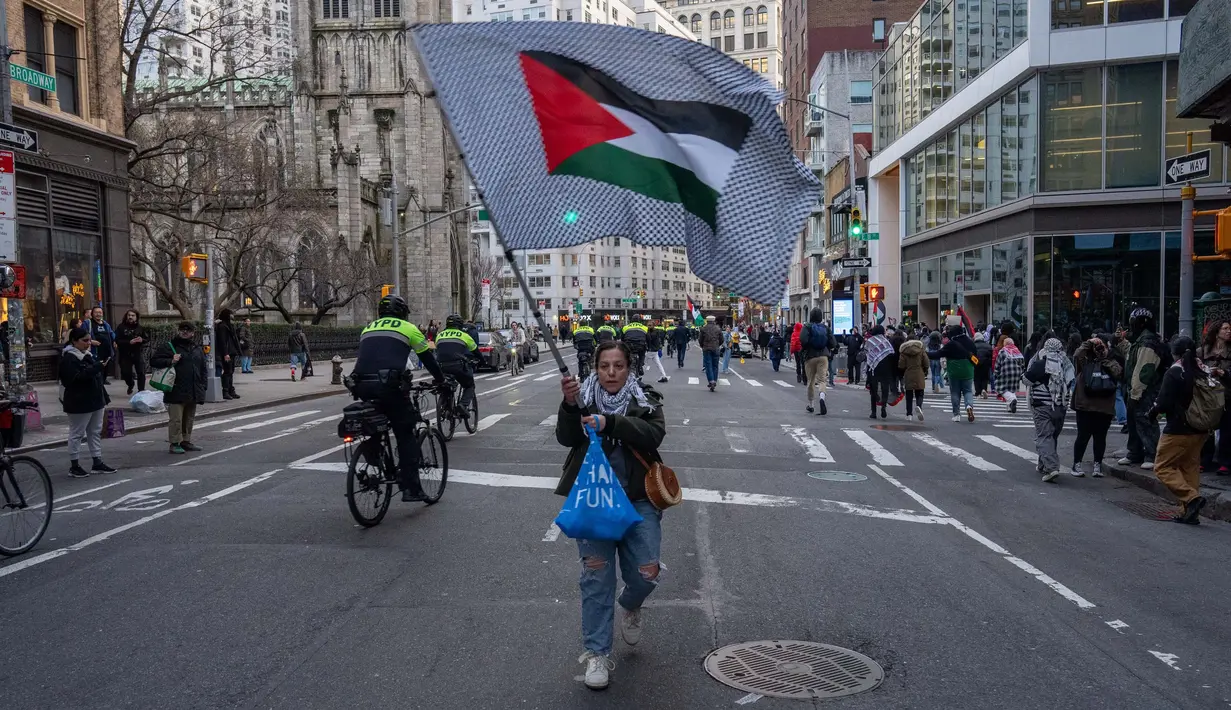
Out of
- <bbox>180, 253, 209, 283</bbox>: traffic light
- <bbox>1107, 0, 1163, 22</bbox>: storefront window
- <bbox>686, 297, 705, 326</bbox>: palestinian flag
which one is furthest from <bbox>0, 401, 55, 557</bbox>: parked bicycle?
<bbox>1107, 0, 1163, 22</bbox>: storefront window

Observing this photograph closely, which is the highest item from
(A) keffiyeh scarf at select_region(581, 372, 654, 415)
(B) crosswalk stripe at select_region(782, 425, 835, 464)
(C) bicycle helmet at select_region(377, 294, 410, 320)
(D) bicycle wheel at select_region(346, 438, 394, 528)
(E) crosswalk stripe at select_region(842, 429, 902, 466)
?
(C) bicycle helmet at select_region(377, 294, 410, 320)

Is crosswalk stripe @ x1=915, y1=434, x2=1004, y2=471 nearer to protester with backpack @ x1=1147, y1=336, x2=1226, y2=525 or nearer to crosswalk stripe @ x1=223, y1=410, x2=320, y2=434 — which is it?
protester with backpack @ x1=1147, y1=336, x2=1226, y2=525

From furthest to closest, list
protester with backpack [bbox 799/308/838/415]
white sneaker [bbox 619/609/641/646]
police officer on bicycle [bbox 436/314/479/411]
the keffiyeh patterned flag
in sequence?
protester with backpack [bbox 799/308/838/415], police officer on bicycle [bbox 436/314/479/411], white sneaker [bbox 619/609/641/646], the keffiyeh patterned flag

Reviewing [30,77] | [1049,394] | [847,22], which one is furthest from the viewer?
[847,22]

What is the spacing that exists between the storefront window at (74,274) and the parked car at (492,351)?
11.1 m

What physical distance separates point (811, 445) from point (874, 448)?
87cm

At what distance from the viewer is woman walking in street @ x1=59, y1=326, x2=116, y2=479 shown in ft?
35.1

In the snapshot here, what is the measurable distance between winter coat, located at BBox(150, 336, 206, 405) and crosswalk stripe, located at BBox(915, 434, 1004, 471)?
33.0ft

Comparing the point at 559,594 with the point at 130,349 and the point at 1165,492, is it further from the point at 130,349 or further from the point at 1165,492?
the point at 130,349

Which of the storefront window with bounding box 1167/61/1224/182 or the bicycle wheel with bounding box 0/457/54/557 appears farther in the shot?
the storefront window with bounding box 1167/61/1224/182

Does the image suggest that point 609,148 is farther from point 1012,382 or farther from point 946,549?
point 1012,382

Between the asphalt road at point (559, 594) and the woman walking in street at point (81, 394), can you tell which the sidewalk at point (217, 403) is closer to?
the woman walking in street at point (81, 394)

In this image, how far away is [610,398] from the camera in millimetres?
4828

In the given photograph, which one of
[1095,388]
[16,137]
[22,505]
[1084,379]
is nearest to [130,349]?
[16,137]
